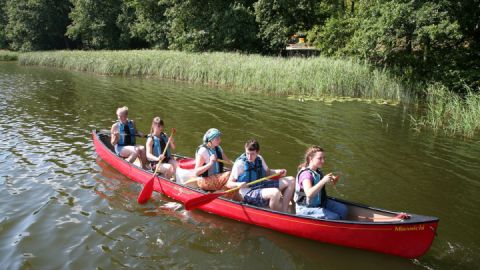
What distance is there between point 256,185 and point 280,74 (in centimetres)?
1281

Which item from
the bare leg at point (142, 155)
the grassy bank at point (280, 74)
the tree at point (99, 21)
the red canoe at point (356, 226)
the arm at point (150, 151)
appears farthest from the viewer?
the tree at point (99, 21)

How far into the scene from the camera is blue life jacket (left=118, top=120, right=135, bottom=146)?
9.21 meters

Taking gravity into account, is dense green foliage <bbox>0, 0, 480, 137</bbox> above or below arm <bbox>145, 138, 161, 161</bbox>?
above

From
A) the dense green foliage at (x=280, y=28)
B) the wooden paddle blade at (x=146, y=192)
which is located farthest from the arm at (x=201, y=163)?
the dense green foliage at (x=280, y=28)

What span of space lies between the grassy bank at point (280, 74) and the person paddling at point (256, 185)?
38.2 ft

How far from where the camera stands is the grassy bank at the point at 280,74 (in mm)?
17609

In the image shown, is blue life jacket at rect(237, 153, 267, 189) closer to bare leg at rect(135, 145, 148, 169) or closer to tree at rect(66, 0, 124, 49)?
bare leg at rect(135, 145, 148, 169)

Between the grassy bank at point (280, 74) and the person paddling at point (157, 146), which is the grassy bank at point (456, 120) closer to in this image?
the grassy bank at point (280, 74)

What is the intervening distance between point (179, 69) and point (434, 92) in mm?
14185

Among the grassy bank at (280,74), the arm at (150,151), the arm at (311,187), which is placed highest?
the grassy bank at (280,74)

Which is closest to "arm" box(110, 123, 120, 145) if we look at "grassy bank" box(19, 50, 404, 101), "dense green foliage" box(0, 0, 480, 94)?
"grassy bank" box(19, 50, 404, 101)

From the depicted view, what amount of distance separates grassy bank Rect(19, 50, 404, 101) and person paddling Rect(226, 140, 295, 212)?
1165cm

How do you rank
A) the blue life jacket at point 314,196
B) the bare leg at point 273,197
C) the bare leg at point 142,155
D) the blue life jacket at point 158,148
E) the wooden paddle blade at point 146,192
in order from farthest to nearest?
the bare leg at point 142,155
the blue life jacket at point 158,148
the wooden paddle blade at point 146,192
the bare leg at point 273,197
the blue life jacket at point 314,196

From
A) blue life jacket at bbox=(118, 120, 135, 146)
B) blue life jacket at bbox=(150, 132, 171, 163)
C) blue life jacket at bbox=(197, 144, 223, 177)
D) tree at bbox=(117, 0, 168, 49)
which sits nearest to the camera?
blue life jacket at bbox=(197, 144, 223, 177)
